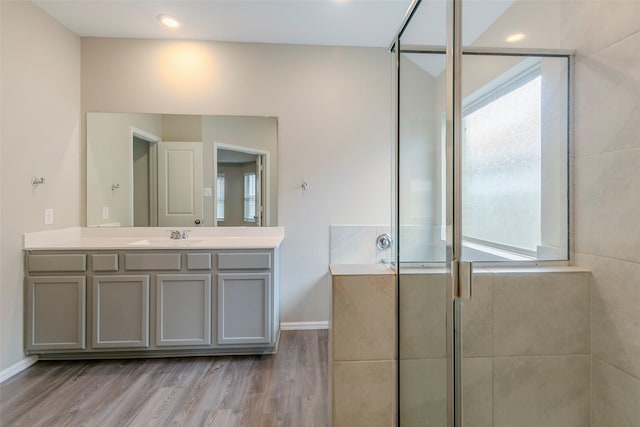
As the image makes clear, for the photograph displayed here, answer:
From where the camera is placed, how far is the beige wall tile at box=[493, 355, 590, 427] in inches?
54.0

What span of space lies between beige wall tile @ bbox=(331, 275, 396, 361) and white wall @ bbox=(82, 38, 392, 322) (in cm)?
183

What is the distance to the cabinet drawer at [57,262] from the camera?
2354mm

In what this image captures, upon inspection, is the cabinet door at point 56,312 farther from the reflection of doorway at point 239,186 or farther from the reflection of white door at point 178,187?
the reflection of doorway at point 239,186

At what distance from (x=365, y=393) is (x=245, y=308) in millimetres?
1440

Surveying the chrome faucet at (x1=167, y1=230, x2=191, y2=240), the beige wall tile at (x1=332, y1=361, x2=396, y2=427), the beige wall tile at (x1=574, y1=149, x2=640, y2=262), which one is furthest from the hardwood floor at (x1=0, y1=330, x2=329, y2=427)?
the beige wall tile at (x1=574, y1=149, x2=640, y2=262)

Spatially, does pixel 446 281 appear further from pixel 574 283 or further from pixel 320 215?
pixel 320 215

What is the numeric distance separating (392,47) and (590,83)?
0.89 meters

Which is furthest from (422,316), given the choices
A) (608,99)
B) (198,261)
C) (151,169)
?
(151,169)

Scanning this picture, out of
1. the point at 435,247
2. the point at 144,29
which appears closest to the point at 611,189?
the point at 435,247

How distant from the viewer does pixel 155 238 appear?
9.67 feet

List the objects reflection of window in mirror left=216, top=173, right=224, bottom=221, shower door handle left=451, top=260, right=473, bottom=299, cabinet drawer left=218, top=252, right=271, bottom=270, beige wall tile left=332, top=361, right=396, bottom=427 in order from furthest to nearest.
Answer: reflection of window in mirror left=216, top=173, right=224, bottom=221 < cabinet drawer left=218, top=252, right=271, bottom=270 < beige wall tile left=332, top=361, right=396, bottom=427 < shower door handle left=451, top=260, right=473, bottom=299

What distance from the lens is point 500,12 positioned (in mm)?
1909

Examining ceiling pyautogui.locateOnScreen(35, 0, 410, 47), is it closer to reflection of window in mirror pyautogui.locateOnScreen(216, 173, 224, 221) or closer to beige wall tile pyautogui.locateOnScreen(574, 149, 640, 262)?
reflection of window in mirror pyautogui.locateOnScreen(216, 173, 224, 221)

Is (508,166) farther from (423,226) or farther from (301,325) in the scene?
(301,325)
